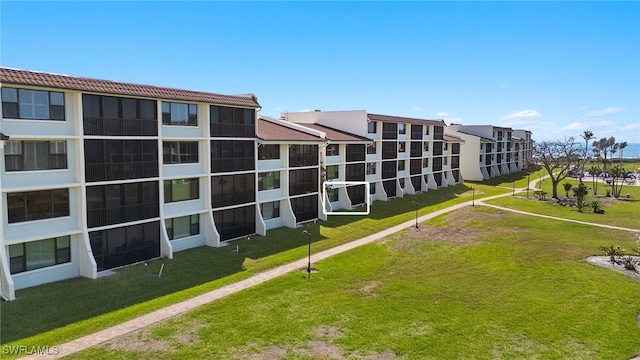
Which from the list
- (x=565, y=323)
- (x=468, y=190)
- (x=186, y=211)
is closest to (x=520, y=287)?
(x=565, y=323)

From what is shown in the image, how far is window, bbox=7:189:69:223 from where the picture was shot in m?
21.8

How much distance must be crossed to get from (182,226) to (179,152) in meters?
5.23

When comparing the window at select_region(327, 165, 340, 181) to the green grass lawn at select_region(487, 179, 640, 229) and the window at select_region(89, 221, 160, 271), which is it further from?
the green grass lawn at select_region(487, 179, 640, 229)

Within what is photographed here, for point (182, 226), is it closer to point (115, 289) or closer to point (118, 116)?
point (115, 289)

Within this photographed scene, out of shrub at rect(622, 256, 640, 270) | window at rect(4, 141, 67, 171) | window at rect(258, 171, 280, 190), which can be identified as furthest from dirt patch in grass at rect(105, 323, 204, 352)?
shrub at rect(622, 256, 640, 270)

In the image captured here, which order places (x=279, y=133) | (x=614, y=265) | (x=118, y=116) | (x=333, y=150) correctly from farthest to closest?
1. (x=333, y=150)
2. (x=279, y=133)
3. (x=614, y=265)
4. (x=118, y=116)

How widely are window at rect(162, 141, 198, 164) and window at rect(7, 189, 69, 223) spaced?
21.5 ft

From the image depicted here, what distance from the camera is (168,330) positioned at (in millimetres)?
19062

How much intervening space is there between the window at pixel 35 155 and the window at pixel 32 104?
137 cm

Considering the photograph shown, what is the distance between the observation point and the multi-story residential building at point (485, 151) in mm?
82688

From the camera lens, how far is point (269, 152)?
36625 mm

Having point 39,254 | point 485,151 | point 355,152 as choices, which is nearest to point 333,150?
point 355,152

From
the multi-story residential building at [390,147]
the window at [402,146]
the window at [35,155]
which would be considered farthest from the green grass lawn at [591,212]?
the window at [35,155]

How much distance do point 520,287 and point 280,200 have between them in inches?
803
